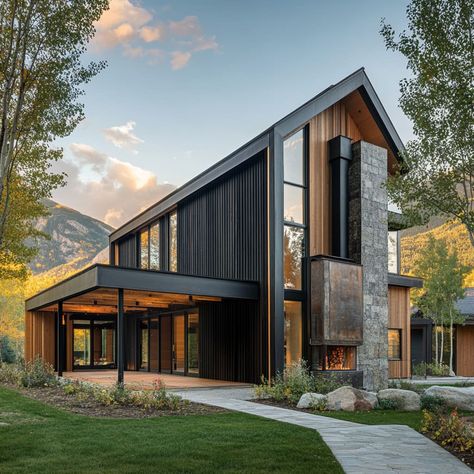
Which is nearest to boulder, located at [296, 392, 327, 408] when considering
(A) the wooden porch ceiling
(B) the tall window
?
(B) the tall window

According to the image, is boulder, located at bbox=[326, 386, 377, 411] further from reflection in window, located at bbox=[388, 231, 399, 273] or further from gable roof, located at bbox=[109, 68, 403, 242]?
reflection in window, located at bbox=[388, 231, 399, 273]

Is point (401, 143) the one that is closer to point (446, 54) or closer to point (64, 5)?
point (446, 54)

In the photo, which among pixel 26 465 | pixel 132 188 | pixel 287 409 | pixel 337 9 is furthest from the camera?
pixel 132 188

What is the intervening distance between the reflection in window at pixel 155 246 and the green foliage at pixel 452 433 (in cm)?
1474

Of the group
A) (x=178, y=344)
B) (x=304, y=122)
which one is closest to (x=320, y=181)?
(x=304, y=122)

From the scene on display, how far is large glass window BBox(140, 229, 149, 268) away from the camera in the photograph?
74.4 feet

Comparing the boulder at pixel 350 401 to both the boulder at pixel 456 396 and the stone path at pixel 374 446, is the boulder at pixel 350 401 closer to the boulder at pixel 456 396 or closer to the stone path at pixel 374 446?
the stone path at pixel 374 446

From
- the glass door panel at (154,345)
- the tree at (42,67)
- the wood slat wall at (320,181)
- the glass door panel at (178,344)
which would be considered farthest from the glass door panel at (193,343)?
the tree at (42,67)

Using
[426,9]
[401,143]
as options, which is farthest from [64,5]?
[401,143]

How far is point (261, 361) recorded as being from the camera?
48.2 feet

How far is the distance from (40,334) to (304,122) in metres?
13.7

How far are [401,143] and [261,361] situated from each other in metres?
8.53

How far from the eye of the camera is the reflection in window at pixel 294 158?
1515 centimetres

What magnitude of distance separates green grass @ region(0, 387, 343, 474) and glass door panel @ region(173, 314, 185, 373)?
33.4 feet
